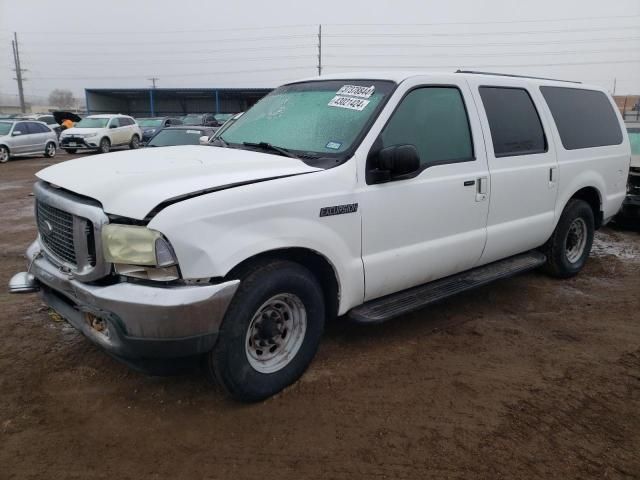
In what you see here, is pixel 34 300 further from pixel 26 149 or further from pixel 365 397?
pixel 26 149

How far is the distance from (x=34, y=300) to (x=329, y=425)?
3189 millimetres

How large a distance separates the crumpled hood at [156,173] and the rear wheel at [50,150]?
66.7 ft

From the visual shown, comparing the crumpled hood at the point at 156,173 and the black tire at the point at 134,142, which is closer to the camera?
the crumpled hood at the point at 156,173

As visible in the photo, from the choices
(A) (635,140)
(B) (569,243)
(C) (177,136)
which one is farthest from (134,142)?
(B) (569,243)

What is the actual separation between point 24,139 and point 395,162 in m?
20.8

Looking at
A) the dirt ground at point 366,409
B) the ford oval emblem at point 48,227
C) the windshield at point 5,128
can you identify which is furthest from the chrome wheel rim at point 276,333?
the windshield at point 5,128

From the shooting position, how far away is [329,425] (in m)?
2.96

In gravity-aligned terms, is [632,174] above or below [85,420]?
above

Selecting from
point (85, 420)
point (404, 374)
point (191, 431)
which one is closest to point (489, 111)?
point (404, 374)

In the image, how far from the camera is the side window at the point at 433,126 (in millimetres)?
3666

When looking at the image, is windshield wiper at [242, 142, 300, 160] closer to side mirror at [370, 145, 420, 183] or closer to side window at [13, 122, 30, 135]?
side mirror at [370, 145, 420, 183]

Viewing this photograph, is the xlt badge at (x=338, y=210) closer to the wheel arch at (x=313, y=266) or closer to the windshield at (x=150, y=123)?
the wheel arch at (x=313, y=266)

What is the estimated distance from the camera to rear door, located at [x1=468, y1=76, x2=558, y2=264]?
14.2ft

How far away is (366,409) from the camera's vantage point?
10.2ft
